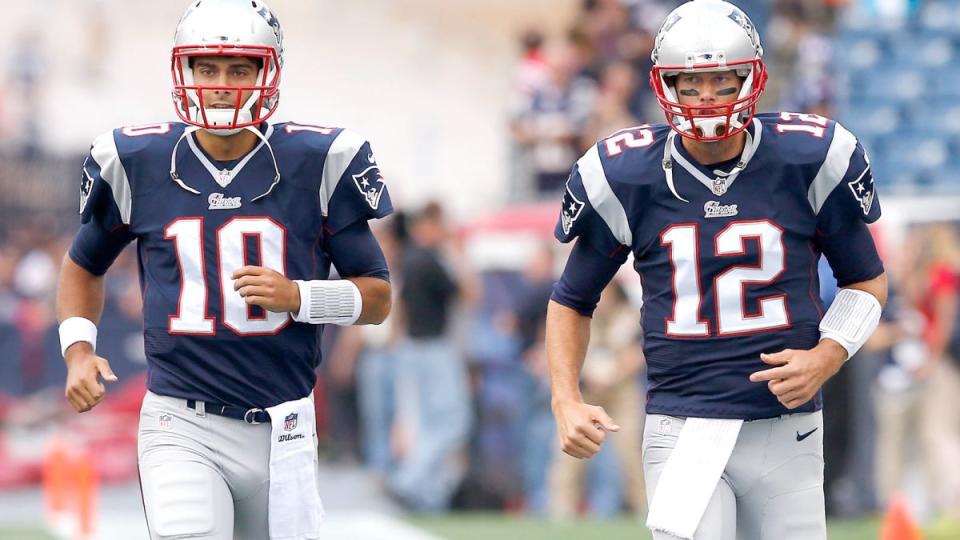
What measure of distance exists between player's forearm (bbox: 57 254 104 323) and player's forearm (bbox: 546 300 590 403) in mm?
1389

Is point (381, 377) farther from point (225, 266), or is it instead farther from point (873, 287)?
point (873, 287)

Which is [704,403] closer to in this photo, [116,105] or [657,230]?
[657,230]

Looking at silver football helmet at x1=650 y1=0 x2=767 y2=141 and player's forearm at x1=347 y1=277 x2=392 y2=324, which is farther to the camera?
player's forearm at x1=347 y1=277 x2=392 y2=324

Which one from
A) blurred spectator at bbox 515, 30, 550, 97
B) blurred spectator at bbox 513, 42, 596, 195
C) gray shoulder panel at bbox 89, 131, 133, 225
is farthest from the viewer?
blurred spectator at bbox 515, 30, 550, 97

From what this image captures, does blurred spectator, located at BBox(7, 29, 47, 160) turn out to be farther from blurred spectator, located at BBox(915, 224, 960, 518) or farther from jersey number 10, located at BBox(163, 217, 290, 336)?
jersey number 10, located at BBox(163, 217, 290, 336)

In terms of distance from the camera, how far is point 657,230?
4.42 metres

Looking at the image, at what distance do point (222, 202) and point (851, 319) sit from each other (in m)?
1.75

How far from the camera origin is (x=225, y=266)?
4578 millimetres

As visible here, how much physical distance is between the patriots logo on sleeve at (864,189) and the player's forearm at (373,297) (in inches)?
53.3

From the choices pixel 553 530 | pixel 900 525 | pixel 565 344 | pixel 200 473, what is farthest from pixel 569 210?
pixel 553 530

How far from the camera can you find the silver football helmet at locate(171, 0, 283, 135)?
15.0 feet

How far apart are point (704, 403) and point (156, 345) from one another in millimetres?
1535

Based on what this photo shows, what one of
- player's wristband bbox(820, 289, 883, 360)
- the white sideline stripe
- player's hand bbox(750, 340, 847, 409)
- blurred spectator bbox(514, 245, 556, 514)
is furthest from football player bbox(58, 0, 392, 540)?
blurred spectator bbox(514, 245, 556, 514)

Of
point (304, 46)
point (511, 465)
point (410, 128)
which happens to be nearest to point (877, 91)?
point (511, 465)
